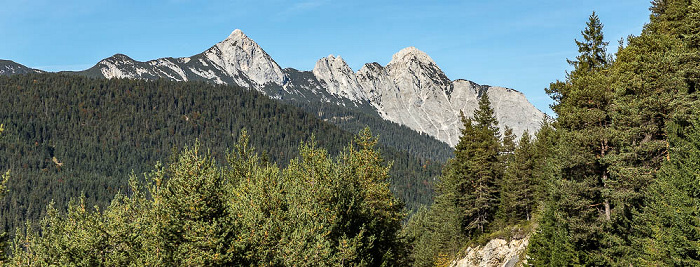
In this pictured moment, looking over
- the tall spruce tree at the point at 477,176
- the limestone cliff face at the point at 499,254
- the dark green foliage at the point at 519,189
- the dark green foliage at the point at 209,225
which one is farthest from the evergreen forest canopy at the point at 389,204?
the tall spruce tree at the point at 477,176

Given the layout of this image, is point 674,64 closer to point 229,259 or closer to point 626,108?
point 626,108

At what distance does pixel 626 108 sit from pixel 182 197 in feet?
73.0

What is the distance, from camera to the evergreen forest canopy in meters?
21.9

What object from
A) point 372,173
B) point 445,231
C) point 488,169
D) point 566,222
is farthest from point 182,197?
point 445,231

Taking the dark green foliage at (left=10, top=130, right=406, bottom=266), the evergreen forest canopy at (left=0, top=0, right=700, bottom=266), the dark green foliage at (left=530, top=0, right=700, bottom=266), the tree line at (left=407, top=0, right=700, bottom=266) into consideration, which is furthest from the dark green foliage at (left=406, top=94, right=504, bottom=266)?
the dark green foliage at (left=10, top=130, right=406, bottom=266)

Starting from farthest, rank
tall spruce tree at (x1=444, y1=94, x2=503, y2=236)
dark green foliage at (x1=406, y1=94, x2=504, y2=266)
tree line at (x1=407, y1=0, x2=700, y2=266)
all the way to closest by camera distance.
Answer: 1. dark green foliage at (x1=406, y1=94, x2=504, y2=266)
2. tall spruce tree at (x1=444, y1=94, x2=503, y2=236)
3. tree line at (x1=407, y1=0, x2=700, y2=266)

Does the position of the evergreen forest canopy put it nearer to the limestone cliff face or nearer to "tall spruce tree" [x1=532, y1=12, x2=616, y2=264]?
"tall spruce tree" [x1=532, y1=12, x2=616, y2=264]

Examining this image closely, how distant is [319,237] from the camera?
24250mm

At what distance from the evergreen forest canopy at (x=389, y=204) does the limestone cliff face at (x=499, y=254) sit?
704cm

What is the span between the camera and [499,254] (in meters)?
48.6

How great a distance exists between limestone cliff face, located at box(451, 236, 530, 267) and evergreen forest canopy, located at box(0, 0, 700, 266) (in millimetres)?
7038

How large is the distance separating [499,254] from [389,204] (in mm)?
18115

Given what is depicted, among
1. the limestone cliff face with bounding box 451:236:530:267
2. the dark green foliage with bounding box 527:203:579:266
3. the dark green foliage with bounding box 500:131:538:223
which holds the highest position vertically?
the dark green foliage with bounding box 500:131:538:223

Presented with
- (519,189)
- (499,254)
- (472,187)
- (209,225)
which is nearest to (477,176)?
(472,187)
